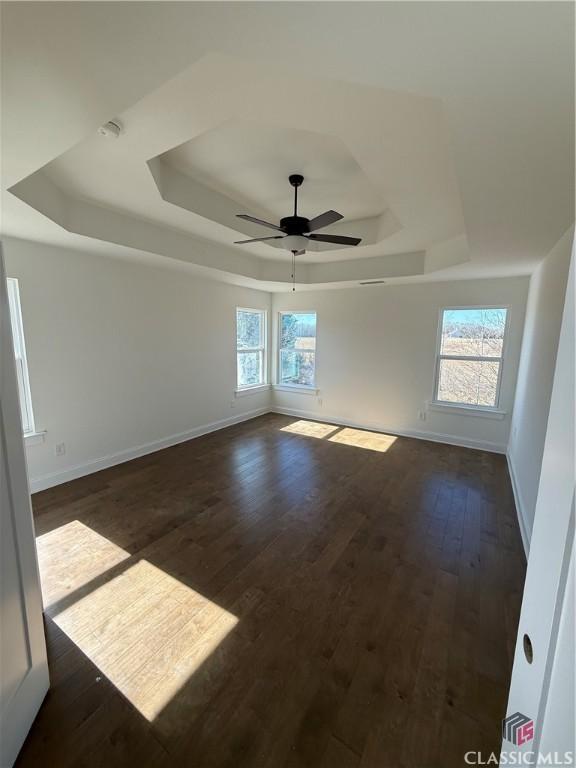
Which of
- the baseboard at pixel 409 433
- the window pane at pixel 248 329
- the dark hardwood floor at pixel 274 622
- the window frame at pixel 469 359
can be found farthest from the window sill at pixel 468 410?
the window pane at pixel 248 329

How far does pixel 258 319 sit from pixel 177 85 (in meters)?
4.45

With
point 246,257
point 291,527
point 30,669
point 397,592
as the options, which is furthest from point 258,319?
point 30,669

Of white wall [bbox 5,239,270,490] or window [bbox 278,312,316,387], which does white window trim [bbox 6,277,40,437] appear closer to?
white wall [bbox 5,239,270,490]

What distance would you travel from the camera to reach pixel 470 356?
4.41 metres

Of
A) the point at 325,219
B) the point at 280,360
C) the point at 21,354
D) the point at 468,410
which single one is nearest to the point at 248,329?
the point at 280,360

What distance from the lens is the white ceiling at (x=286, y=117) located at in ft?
2.98

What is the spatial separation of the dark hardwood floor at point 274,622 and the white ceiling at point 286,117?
2.39 meters

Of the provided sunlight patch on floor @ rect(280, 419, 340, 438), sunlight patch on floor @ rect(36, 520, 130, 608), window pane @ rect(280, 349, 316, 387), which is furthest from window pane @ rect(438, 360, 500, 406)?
sunlight patch on floor @ rect(36, 520, 130, 608)

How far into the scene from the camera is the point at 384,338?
16.3ft

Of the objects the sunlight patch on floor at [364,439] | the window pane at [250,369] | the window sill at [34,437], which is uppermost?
the window pane at [250,369]

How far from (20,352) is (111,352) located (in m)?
0.84

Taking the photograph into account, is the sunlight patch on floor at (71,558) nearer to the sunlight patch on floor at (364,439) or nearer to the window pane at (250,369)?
the sunlight patch on floor at (364,439)

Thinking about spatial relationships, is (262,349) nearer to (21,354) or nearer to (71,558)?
(21,354)

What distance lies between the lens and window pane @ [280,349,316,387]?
5859 millimetres
